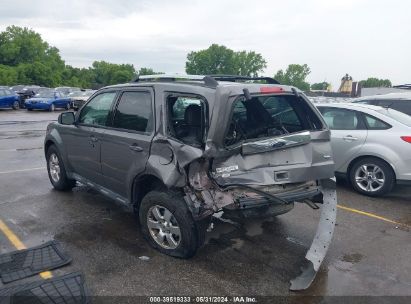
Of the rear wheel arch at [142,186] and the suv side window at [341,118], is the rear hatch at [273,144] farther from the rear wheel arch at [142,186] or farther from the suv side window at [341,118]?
the suv side window at [341,118]

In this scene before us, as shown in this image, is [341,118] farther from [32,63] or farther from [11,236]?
[32,63]

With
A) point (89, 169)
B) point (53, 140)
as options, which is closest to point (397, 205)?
point (89, 169)

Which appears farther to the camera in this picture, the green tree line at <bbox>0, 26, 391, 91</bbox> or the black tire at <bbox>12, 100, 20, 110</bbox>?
the green tree line at <bbox>0, 26, 391, 91</bbox>

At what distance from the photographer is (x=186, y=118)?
167 inches

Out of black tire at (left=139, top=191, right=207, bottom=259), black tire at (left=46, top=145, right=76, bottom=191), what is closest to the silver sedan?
black tire at (left=139, top=191, right=207, bottom=259)

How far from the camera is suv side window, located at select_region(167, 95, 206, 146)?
394 cm

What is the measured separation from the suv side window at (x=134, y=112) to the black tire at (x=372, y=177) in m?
4.15

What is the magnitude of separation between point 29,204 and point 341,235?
4.50m

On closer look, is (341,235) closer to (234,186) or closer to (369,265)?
(369,265)

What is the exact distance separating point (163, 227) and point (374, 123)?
175 inches

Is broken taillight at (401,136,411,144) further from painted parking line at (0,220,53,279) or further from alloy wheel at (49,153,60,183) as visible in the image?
painted parking line at (0,220,53,279)

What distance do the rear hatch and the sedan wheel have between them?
0.75 meters

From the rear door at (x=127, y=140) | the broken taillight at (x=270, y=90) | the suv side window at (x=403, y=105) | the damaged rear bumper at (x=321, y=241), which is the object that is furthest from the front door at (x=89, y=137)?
the suv side window at (x=403, y=105)

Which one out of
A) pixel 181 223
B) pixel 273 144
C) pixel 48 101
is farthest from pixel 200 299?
pixel 48 101
